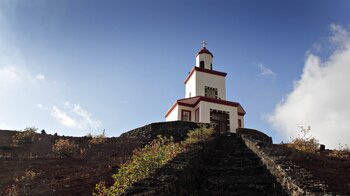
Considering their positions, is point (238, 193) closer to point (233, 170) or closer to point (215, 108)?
point (233, 170)

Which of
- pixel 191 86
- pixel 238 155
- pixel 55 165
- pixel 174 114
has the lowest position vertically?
pixel 55 165

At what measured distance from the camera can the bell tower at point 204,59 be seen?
3125 cm

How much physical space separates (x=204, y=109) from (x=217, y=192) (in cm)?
1805

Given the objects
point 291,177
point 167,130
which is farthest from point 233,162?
point 167,130

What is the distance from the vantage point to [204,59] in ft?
103

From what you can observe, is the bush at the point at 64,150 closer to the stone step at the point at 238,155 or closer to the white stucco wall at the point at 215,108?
the stone step at the point at 238,155

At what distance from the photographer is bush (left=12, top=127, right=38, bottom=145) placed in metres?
18.9

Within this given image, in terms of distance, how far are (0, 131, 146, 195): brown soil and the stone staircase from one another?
3134mm

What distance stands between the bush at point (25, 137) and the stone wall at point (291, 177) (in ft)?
46.4

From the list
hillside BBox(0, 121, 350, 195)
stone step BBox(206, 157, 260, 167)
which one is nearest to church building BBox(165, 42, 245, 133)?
hillside BBox(0, 121, 350, 195)

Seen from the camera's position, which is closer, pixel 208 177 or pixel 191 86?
pixel 208 177

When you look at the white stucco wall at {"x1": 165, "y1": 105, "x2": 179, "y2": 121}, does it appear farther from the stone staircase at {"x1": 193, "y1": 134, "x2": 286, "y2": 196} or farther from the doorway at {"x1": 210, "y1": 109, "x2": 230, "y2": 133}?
the stone staircase at {"x1": 193, "y1": 134, "x2": 286, "y2": 196}

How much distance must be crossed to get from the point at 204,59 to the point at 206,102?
6.44m

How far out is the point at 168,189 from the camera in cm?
599
